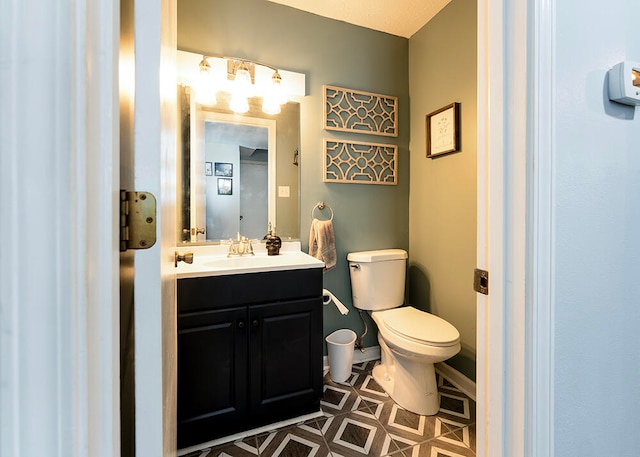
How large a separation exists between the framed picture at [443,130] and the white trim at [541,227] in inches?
47.0

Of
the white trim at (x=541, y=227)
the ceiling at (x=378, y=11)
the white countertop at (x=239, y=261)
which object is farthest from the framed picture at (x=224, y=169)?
the white trim at (x=541, y=227)

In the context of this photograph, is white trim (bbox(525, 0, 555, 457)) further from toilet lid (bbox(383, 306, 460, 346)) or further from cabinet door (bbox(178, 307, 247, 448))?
cabinet door (bbox(178, 307, 247, 448))

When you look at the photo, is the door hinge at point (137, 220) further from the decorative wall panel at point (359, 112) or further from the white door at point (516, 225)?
the decorative wall panel at point (359, 112)

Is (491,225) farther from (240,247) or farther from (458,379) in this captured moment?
(458,379)

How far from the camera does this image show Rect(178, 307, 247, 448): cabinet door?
1228mm

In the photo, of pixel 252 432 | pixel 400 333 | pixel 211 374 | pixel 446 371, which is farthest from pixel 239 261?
pixel 446 371

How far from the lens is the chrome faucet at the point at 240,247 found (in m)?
1.69

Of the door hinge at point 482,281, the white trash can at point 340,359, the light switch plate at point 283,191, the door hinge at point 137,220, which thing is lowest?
the white trash can at point 340,359

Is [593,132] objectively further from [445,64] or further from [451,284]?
[445,64]

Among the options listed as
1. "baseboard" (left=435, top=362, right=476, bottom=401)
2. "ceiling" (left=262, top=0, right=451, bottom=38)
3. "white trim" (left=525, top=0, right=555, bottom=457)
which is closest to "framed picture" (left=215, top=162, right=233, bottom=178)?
"ceiling" (left=262, top=0, right=451, bottom=38)

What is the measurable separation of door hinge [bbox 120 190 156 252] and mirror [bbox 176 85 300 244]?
1.25 metres

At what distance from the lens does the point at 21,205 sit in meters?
0.26

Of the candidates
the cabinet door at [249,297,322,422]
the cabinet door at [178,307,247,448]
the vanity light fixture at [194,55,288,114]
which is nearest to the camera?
the cabinet door at [178,307,247,448]

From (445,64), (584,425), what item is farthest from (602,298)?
(445,64)
